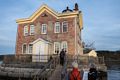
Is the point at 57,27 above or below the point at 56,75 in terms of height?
above

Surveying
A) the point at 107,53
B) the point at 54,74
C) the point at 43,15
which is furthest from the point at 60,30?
the point at 107,53

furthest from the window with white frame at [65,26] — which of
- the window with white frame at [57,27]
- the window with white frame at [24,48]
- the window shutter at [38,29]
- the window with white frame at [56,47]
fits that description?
the window with white frame at [24,48]

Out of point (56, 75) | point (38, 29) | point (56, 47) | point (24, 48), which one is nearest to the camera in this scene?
point (56, 75)

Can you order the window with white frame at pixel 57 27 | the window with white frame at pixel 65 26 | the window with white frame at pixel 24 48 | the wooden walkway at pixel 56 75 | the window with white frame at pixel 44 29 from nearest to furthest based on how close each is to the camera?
the wooden walkway at pixel 56 75, the window with white frame at pixel 65 26, the window with white frame at pixel 57 27, the window with white frame at pixel 44 29, the window with white frame at pixel 24 48

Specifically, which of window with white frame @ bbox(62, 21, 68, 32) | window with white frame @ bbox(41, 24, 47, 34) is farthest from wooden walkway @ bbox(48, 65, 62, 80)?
window with white frame @ bbox(41, 24, 47, 34)

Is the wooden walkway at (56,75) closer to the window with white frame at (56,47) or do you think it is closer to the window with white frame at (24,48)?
the window with white frame at (56,47)

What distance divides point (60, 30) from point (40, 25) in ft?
13.0

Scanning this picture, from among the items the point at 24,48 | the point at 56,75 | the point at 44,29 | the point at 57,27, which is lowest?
the point at 56,75

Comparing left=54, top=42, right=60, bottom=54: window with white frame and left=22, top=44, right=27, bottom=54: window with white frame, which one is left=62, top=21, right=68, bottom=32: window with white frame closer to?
left=54, top=42, right=60, bottom=54: window with white frame

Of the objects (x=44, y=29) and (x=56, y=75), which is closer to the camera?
(x=56, y=75)

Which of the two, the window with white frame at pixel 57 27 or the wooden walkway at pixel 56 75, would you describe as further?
the window with white frame at pixel 57 27

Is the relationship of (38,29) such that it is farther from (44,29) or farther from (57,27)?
(57,27)

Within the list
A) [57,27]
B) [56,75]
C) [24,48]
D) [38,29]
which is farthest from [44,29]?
[56,75]

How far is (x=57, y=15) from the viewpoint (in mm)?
34531
